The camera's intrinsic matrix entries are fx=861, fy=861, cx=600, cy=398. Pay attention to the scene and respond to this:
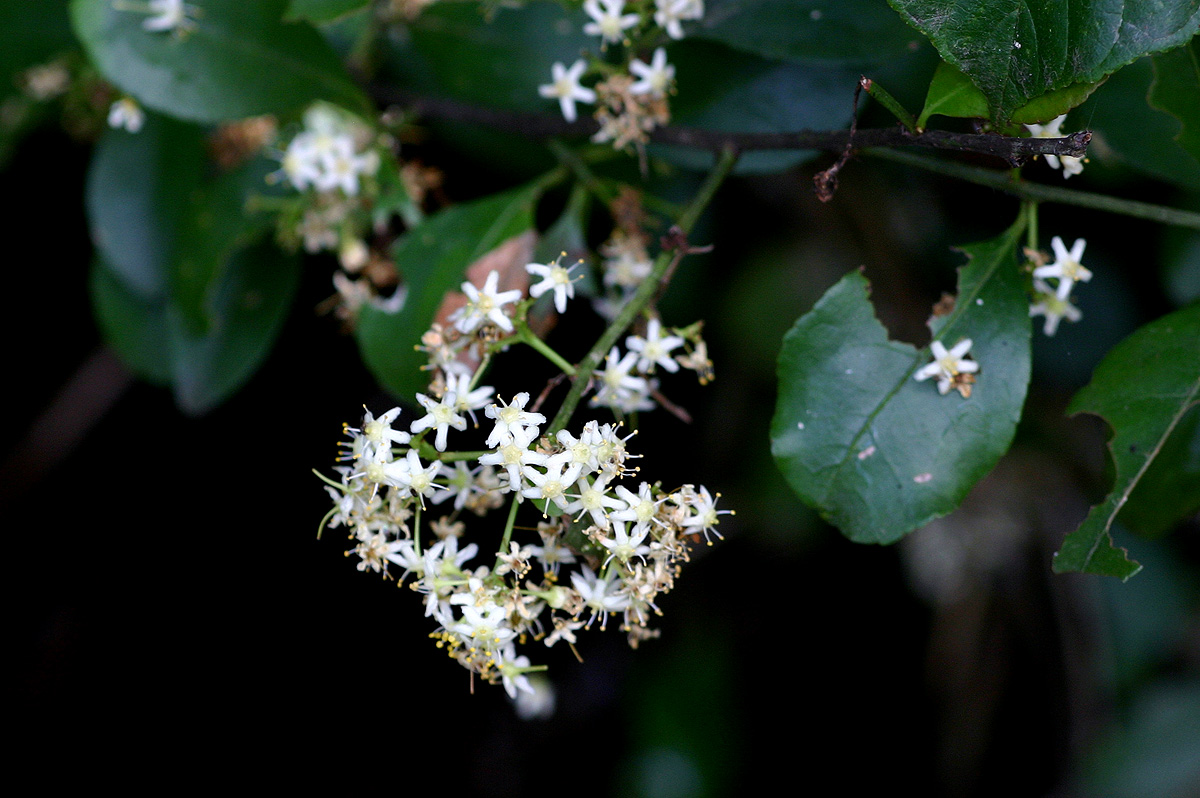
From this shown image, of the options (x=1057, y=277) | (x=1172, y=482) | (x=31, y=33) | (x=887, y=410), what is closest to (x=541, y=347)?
(x=887, y=410)

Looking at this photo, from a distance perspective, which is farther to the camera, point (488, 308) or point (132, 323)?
point (132, 323)

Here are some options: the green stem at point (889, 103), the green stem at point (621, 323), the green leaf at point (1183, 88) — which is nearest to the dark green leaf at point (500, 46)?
the green stem at point (621, 323)

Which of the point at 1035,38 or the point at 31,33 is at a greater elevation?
the point at 1035,38

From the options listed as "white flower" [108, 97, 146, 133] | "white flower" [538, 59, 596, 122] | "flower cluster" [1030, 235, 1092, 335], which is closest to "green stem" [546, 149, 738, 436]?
"white flower" [538, 59, 596, 122]

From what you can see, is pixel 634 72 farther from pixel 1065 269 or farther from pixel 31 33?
pixel 31 33

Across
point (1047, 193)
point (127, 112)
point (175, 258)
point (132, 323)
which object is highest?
point (1047, 193)

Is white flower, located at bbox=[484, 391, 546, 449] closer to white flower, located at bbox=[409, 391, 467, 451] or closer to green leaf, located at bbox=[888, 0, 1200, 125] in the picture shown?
white flower, located at bbox=[409, 391, 467, 451]
